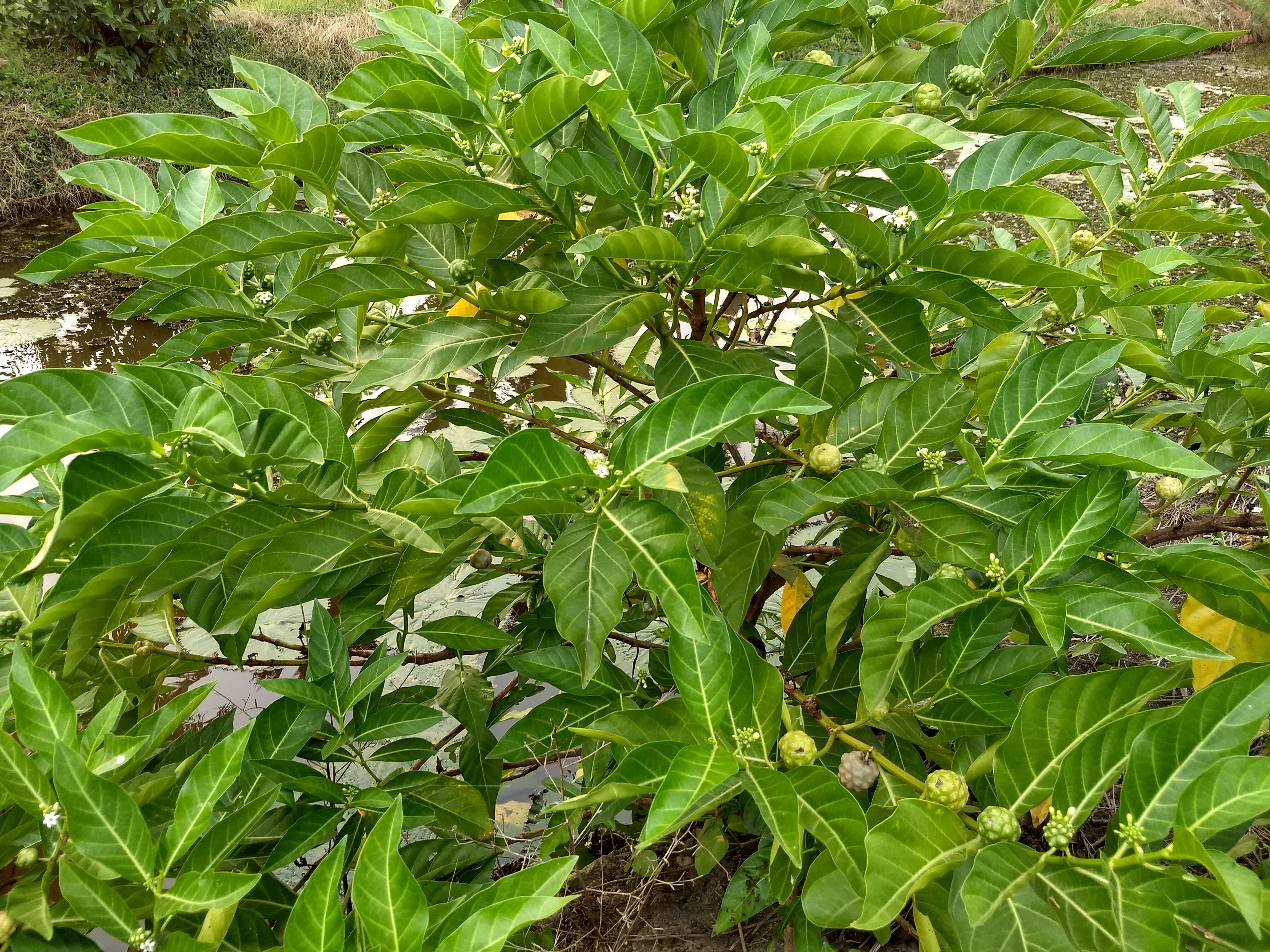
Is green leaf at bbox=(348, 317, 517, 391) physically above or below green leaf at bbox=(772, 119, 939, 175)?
below

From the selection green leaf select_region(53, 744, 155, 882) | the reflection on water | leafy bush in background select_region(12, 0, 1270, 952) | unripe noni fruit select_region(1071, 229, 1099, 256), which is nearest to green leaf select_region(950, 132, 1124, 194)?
leafy bush in background select_region(12, 0, 1270, 952)

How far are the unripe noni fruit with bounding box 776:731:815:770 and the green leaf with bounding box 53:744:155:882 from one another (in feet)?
1.82

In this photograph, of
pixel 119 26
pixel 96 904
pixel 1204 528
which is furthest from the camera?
pixel 119 26

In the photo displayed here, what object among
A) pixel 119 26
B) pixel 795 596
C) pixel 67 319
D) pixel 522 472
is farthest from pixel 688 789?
→ pixel 119 26

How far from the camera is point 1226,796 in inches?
22.0

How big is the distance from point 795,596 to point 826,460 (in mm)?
528

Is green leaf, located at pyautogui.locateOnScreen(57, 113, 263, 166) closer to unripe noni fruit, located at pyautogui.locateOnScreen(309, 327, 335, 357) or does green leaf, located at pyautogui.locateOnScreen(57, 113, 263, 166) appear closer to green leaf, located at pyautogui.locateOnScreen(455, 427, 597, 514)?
unripe noni fruit, located at pyautogui.locateOnScreen(309, 327, 335, 357)

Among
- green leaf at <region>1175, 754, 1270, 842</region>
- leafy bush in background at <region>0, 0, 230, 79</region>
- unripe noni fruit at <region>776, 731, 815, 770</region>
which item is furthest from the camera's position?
leafy bush in background at <region>0, 0, 230, 79</region>

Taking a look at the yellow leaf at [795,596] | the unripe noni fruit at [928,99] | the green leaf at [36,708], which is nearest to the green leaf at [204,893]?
the green leaf at [36,708]

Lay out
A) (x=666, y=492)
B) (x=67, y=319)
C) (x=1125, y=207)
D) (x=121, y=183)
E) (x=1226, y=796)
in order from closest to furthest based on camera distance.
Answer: (x=1226, y=796) < (x=666, y=492) < (x=121, y=183) < (x=1125, y=207) < (x=67, y=319)

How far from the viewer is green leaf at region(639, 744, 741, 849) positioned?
1.96 ft

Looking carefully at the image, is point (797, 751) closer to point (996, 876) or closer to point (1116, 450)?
point (996, 876)

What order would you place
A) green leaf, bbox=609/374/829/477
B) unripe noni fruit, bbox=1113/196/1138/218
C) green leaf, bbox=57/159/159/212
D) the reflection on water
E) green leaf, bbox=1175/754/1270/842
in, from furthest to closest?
the reflection on water
unripe noni fruit, bbox=1113/196/1138/218
green leaf, bbox=57/159/159/212
green leaf, bbox=609/374/829/477
green leaf, bbox=1175/754/1270/842

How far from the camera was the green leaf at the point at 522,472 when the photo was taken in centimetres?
62
